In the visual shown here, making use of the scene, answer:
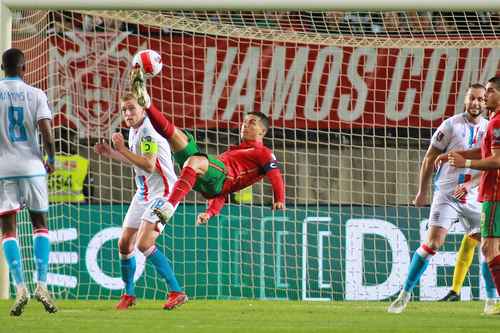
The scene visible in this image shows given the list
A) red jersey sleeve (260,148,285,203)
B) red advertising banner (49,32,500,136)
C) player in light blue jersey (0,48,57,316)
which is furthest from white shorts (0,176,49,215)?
red advertising banner (49,32,500,136)

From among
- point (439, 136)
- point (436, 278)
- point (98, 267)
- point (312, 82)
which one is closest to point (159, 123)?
point (439, 136)

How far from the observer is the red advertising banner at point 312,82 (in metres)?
13.2

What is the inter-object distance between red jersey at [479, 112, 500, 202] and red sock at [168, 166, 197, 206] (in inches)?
83.9

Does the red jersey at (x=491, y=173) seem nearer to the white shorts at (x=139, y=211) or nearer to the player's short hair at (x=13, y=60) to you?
the white shorts at (x=139, y=211)

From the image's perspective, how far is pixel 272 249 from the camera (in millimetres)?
12188

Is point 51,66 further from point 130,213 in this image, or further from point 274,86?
point 130,213

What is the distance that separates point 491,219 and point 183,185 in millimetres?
2267

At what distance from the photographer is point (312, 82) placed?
13.3 m

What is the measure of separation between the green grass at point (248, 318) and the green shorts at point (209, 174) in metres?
0.89

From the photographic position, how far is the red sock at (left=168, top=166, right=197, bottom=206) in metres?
9.02

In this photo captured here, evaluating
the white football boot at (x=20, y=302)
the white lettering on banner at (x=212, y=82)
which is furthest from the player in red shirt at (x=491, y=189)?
the white lettering on banner at (x=212, y=82)

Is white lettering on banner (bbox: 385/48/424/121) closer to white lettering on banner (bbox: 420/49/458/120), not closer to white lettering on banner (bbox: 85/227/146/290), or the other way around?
white lettering on banner (bbox: 420/49/458/120)

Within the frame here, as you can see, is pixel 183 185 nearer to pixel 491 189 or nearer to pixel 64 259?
pixel 491 189

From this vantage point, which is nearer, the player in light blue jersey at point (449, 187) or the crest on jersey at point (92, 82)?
the player in light blue jersey at point (449, 187)
